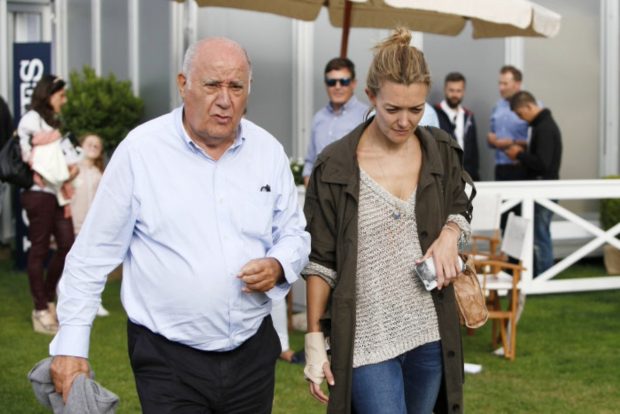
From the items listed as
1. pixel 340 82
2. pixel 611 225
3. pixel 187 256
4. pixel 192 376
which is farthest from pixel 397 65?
pixel 611 225

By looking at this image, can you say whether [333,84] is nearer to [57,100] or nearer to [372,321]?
A: [57,100]

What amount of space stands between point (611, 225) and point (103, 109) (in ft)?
20.7

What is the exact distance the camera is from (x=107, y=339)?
8.92 metres

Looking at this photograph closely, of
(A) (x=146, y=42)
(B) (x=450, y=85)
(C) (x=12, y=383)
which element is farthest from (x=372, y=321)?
(A) (x=146, y=42)

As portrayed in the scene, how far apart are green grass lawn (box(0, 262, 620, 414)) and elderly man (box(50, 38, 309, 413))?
3190mm

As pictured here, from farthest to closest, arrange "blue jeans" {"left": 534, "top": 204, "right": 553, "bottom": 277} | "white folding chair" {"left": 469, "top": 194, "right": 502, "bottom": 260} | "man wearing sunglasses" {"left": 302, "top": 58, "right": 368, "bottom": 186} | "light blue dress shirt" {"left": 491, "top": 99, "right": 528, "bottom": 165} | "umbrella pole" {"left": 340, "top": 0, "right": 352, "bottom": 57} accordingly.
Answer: "light blue dress shirt" {"left": 491, "top": 99, "right": 528, "bottom": 165} < "blue jeans" {"left": 534, "top": 204, "right": 553, "bottom": 277} < "umbrella pole" {"left": 340, "top": 0, "right": 352, "bottom": 57} < "white folding chair" {"left": 469, "top": 194, "right": 502, "bottom": 260} < "man wearing sunglasses" {"left": 302, "top": 58, "right": 368, "bottom": 186}

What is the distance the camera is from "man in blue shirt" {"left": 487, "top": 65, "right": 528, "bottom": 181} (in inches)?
471

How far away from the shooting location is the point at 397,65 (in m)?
3.96

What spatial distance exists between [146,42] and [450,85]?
14.3 feet

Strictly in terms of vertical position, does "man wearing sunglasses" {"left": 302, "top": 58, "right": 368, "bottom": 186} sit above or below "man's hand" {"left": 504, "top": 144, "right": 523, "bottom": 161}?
above

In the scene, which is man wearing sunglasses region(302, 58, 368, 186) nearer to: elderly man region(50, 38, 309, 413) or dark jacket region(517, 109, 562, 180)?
dark jacket region(517, 109, 562, 180)

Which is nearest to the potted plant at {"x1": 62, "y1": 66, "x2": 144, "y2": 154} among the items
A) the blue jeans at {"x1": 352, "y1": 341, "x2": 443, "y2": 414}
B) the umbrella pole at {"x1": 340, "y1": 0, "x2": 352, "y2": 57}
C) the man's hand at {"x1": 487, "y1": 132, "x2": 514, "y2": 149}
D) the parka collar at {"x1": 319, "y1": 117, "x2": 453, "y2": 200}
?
the man's hand at {"x1": 487, "y1": 132, "x2": 514, "y2": 149}

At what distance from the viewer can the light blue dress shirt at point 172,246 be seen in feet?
11.8

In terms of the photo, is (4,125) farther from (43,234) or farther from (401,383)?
(401,383)
